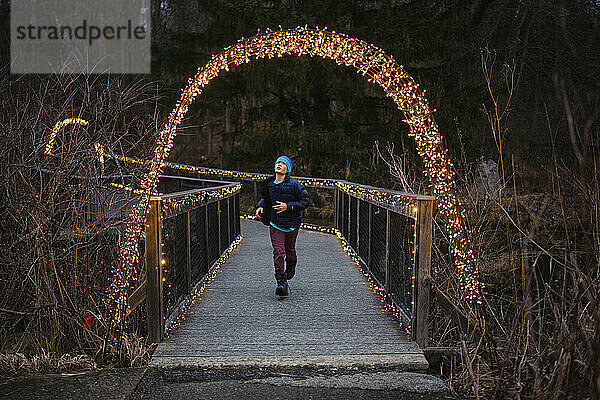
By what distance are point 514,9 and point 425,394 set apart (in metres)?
13.3

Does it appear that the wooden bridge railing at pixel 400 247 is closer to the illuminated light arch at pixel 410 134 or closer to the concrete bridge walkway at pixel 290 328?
the concrete bridge walkway at pixel 290 328

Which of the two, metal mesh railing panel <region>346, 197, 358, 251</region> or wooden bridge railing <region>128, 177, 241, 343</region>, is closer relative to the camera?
wooden bridge railing <region>128, 177, 241, 343</region>

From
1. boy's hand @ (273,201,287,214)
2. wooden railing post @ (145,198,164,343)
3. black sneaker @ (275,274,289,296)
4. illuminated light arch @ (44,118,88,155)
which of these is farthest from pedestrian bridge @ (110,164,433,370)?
illuminated light arch @ (44,118,88,155)

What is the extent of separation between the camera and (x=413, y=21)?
16.0m

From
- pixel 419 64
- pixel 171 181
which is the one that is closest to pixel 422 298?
pixel 171 181

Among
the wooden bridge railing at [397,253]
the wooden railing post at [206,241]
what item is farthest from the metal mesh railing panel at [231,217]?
the wooden railing post at [206,241]

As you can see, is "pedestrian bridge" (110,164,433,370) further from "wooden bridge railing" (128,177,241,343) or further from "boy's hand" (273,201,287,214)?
"boy's hand" (273,201,287,214)

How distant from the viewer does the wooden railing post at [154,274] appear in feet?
15.1

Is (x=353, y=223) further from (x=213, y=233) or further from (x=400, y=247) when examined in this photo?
(x=400, y=247)

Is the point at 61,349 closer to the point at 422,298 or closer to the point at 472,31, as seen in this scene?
the point at 422,298

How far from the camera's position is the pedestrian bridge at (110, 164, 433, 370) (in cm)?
451

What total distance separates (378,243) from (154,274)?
9.83ft

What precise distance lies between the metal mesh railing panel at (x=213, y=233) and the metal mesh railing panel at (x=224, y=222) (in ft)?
1.24

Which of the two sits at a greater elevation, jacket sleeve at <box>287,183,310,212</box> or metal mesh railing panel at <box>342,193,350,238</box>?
jacket sleeve at <box>287,183,310,212</box>
